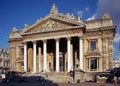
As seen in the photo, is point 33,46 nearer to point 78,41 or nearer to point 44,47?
point 44,47

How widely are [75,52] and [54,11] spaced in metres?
11.1

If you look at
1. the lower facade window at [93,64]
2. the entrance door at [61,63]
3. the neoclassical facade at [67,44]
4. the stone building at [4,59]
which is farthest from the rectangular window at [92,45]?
the stone building at [4,59]

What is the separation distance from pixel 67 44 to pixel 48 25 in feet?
22.9

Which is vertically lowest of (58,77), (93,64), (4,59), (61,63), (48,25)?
(58,77)

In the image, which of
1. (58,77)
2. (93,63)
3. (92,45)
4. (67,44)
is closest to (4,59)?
(67,44)

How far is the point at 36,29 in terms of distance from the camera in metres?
62.7

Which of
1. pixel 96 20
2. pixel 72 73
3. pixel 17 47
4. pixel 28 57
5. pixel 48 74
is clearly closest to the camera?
pixel 72 73

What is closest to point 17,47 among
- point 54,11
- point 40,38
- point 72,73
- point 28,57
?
point 28,57

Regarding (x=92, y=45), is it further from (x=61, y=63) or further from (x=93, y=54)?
(x=61, y=63)

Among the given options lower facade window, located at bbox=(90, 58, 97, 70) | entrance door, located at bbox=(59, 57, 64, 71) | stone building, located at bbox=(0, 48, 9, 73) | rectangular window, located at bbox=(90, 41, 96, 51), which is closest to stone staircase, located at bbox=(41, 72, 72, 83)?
entrance door, located at bbox=(59, 57, 64, 71)

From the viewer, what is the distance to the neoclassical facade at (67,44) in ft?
188

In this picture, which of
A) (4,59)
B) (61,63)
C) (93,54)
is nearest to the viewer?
(93,54)

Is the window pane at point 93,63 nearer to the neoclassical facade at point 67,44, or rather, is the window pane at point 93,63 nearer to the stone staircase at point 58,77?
the neoclassical facade at point 67,44

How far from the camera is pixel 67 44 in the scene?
5831 centimetres
